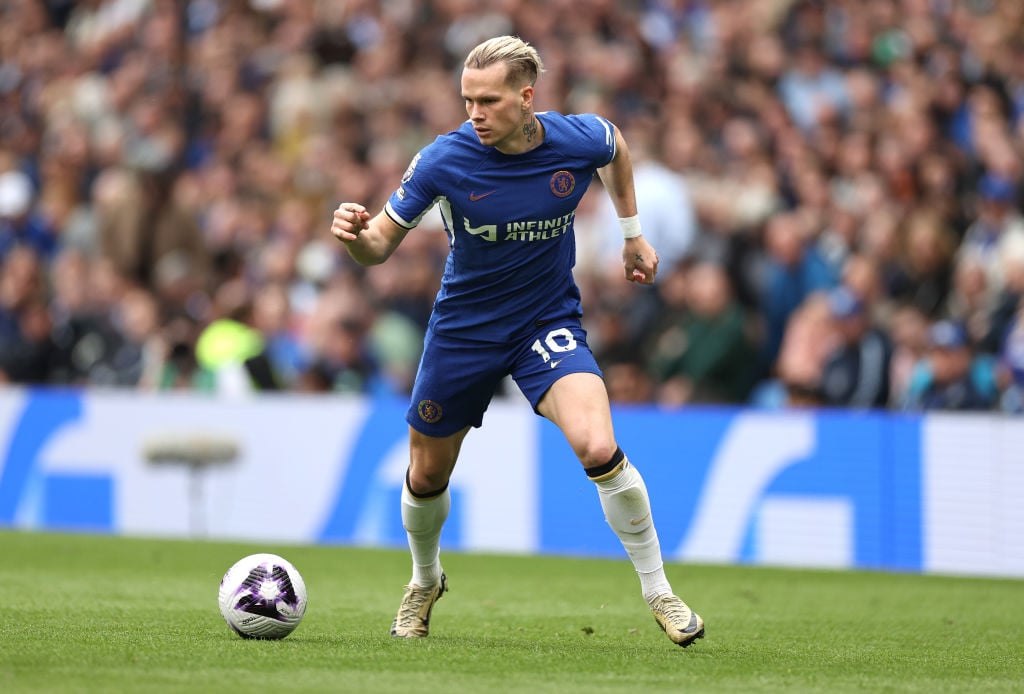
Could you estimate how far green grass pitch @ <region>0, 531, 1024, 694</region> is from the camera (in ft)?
19.2

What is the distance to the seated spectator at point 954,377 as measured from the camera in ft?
40.1

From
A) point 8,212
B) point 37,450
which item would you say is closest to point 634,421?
point 37,450

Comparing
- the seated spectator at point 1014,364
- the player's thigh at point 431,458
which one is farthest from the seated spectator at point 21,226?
the player's thigh at point 431,458

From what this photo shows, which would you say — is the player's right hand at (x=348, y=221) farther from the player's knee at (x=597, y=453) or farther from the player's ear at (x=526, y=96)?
the player's knee at (x=597, y=453)

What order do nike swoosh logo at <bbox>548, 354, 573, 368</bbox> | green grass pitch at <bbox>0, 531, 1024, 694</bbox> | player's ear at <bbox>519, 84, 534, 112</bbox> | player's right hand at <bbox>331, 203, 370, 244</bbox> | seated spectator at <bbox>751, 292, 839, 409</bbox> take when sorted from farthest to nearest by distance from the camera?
seated spectator at <bbox>751, 292, 839, 409</bbox> → nike swoosh logo at <bbox>548, 354, 573, 368</bbox> → player's ear at <bbox>519, 84, 534, 112</bbox> → player's right hand at <bbox>331, 203, 370, 244</bbox> → green grass pitch at <bbox>0, 531, 1024, 694</bbox>

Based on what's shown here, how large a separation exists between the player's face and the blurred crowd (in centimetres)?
632

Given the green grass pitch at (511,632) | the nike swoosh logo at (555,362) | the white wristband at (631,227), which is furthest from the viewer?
the white wristband at (631,227)

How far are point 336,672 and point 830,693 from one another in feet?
5.68

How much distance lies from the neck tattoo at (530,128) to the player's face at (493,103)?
0.20 ft

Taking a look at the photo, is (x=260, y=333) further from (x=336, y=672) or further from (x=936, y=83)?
(x=336, y=672)

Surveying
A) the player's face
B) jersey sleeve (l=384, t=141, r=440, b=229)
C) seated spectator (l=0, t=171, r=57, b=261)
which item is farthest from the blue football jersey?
seated spectator (l=0, t=171, r=57, b=261)

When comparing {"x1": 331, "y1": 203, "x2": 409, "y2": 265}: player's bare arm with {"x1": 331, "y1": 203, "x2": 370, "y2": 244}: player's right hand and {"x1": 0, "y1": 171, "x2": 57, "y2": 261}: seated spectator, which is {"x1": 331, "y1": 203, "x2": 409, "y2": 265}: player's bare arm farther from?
{"x1": 0, "y1": 171, "x2": 57, "y2": 261}: seated spectator

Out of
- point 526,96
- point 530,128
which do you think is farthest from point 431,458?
point 526,96

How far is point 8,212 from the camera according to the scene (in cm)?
1942
